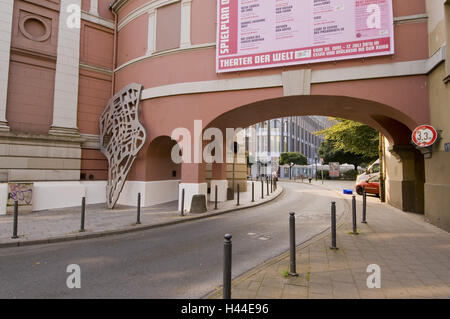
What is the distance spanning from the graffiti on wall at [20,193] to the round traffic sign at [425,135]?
1408 centimetres

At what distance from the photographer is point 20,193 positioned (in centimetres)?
1008

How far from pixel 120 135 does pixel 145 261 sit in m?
8.38

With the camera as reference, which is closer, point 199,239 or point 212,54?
point 199,239

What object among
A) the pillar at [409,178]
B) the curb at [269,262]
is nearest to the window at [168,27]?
the curb at [269,262]

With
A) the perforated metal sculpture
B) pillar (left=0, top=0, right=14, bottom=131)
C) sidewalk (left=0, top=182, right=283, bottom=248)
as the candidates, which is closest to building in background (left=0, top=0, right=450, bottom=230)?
pillar (left=0, top=0, right=14, bottom=131)

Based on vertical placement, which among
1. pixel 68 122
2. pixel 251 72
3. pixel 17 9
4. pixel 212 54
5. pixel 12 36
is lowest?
pixel 68 122

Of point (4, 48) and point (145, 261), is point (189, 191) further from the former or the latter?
point (4, 48)

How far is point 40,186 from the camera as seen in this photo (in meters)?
11.1

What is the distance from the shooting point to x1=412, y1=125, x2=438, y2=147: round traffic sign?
7600 millimetres

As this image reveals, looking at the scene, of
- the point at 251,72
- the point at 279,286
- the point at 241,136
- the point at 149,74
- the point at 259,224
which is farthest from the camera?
the point at 241,136

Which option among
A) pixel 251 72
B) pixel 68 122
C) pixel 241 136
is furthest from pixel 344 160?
pixel 68 122

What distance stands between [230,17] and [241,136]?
11616 mm

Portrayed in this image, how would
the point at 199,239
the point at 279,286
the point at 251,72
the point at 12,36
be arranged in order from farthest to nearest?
the point at 12,36 < the point at 251,72 < the point at 199,239 < the point at 279,286
